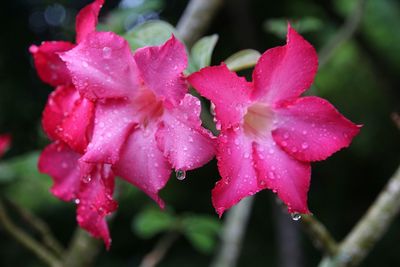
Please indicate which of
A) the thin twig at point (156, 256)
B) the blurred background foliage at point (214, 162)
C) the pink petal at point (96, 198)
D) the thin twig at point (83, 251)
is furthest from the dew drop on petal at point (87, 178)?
the blurred background foliage at point (214, 162)

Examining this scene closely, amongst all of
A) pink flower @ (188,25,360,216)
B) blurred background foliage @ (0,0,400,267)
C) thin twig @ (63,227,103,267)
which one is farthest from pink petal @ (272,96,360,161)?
blurred background foliage @ (0,0,400,267)

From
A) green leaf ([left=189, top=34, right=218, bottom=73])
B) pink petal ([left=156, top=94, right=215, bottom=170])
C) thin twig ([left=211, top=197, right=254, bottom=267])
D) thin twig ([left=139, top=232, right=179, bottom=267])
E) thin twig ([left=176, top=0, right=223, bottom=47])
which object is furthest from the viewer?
thin twig ([left=211, top=197, right=254, bottom=267])

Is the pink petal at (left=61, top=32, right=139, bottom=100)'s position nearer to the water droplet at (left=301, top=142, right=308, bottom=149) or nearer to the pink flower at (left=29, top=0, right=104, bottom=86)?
the pink flower at (left=29, top=0, right=104, bottom=86)

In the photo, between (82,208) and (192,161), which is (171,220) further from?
(192,161)

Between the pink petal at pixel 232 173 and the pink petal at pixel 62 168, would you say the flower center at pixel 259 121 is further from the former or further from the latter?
the pink petal at pixel 62 168

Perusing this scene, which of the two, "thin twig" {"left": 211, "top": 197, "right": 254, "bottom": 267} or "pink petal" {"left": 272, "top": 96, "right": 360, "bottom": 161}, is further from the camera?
"thin twig" {"left": 211, "top": 197, "right": 254, "bottom": 267}

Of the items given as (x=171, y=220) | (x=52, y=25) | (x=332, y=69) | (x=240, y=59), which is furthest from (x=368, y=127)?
(x=240, y=59)
